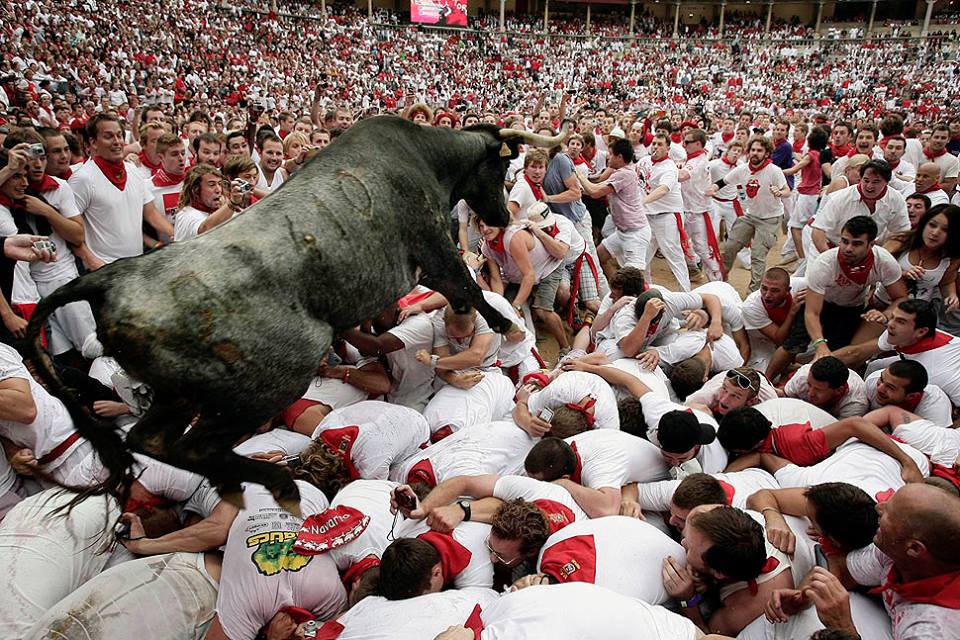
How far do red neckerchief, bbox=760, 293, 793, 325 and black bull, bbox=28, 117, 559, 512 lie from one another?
4190 millimetres

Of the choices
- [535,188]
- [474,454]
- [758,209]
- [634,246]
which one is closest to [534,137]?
[474,454]

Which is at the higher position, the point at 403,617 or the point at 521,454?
the point at 403,617

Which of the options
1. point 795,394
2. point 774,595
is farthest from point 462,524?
point 795,394

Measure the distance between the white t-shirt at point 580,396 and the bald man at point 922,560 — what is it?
178 centimetres

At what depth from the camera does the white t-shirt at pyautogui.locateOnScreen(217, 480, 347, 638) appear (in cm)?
276

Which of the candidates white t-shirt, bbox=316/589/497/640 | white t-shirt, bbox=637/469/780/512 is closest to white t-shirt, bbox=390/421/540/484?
white t-shirt, bbox=637/469/780/512

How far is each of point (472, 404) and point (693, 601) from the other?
1.98 metres

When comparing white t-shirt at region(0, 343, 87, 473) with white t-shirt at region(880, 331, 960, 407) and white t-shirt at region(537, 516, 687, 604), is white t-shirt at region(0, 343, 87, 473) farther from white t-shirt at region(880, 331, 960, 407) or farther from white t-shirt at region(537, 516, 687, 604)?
white t-shirt at region(880, 331, 960, 407)

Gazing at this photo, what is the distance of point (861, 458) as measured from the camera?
3.49 m

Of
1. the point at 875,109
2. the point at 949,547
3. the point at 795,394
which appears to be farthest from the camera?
the point at 875,109

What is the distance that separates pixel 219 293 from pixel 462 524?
182 centimetres

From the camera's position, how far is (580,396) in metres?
4.19

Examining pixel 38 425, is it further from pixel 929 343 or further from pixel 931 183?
pixel 931 183

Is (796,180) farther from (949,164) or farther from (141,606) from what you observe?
(141,606)
